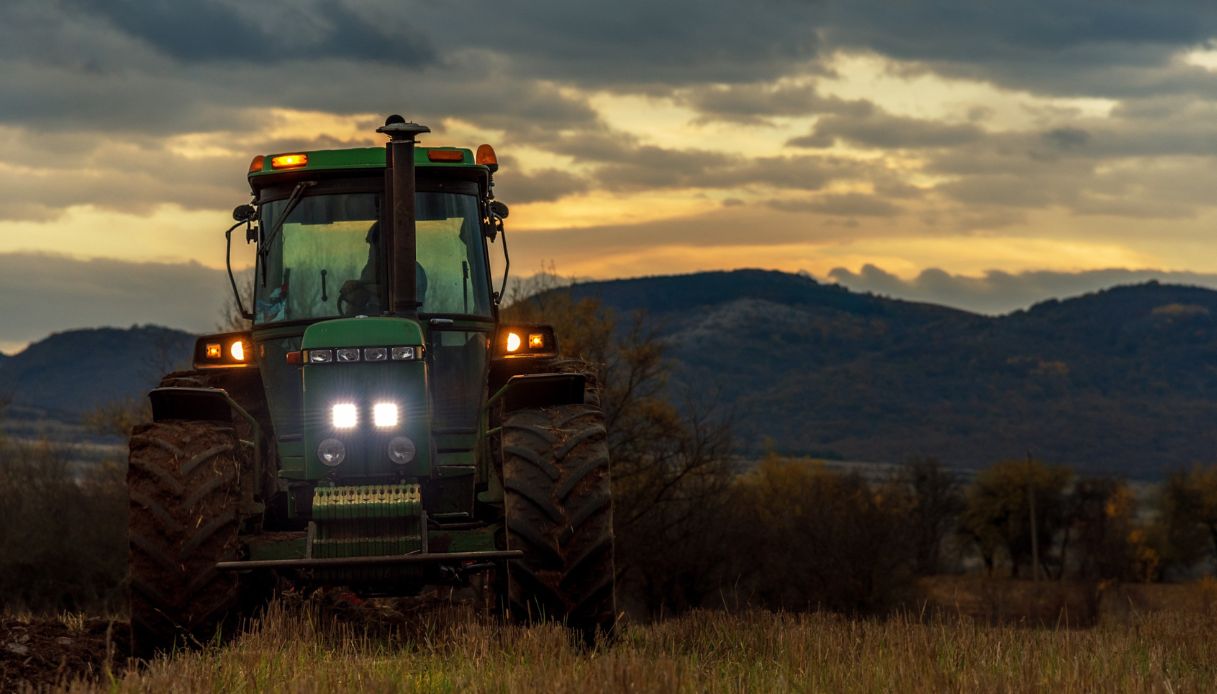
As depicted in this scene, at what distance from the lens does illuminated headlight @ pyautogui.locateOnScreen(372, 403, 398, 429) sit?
1066 centimetres

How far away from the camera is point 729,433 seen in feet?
160

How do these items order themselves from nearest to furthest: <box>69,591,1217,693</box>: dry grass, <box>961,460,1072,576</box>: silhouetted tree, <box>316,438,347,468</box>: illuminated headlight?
<box>69,591,1217,693</box>: dry grass, <box>316,438,347,468</box>: illuminated headlight, <box>961,460,1072,576</box>: silhouetted tree

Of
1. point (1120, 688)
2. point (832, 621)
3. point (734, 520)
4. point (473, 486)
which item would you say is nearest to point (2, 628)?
point (473, 486)

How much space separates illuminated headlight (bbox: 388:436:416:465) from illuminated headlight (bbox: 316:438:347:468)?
1.03 feet

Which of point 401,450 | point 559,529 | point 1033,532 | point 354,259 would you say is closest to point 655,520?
point 354,259

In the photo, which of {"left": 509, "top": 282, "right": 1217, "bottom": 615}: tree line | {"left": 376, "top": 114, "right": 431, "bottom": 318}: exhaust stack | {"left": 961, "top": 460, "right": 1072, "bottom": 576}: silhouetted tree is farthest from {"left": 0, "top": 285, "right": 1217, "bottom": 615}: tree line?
{"left": 961, "top": 460, "right": 1072, "bottom": 576}: silhouetted tree

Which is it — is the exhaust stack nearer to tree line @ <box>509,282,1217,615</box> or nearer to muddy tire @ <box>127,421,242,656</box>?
muddy tire @ <box>127,421,242,656</box>

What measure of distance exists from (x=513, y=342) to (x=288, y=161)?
2.13 m

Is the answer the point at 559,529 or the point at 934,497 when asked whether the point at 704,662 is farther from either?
the point at 934,497

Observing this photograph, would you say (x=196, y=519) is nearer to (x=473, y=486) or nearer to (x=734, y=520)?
(x=473, y=486)

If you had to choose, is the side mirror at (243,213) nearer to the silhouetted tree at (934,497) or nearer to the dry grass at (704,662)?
the dry grass at (704,662)

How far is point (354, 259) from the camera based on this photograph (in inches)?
452

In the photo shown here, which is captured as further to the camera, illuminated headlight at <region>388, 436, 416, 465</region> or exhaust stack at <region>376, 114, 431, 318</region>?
exhaust stack at <region>376, 114, 431, 318</region>

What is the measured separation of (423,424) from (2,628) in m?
4.22
